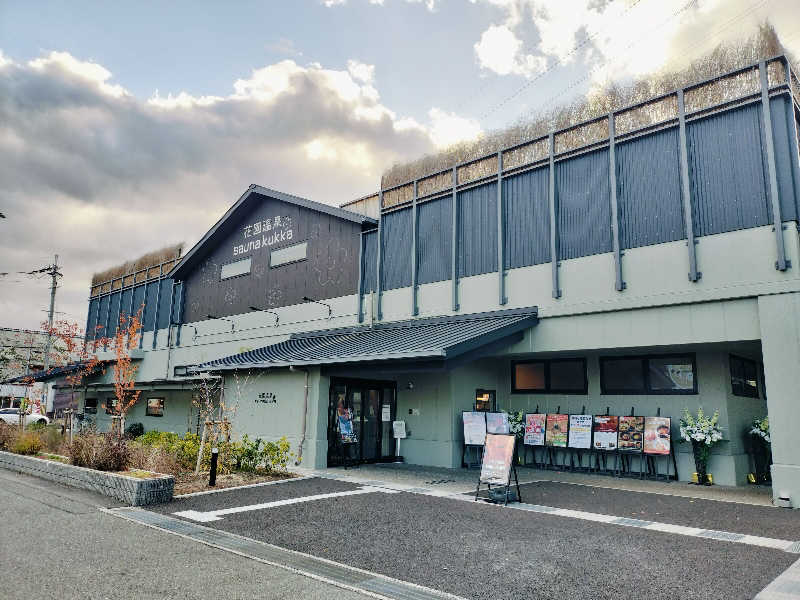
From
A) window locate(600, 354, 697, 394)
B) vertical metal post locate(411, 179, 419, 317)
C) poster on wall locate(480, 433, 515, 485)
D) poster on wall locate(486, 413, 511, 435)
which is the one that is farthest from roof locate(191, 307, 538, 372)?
window locate(600, 354, 697, 394)

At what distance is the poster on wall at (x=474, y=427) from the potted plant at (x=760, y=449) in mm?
6392

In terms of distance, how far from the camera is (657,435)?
1290 centimetres

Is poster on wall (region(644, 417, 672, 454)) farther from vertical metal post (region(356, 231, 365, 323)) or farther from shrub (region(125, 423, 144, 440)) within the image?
shrub (region(125, 423, 144, 440))

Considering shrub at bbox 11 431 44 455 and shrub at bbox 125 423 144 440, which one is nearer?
shrub at bbox 11 431 44 455

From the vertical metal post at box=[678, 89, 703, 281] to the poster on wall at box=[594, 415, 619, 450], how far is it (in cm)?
425

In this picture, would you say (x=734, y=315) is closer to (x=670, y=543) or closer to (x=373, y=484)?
(x=670, y=543)

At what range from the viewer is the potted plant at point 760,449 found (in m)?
12.9

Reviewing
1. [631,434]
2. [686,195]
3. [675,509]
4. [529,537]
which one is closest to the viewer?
[529,537]

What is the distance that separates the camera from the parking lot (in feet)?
18.1

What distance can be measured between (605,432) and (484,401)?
347 centimetres

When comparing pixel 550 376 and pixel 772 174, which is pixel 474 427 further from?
pixel 772 174

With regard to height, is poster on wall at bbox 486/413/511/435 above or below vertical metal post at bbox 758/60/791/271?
below

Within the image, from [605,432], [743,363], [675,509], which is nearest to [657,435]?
[605,432]

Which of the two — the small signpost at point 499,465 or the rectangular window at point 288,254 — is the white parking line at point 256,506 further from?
the rectangular window at point 288,254
